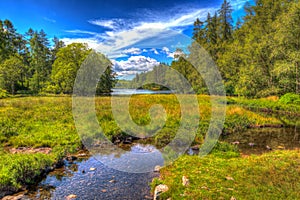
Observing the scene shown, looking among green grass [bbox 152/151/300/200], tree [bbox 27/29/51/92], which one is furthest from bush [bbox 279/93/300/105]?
tree [bbox 27/29/51/92]

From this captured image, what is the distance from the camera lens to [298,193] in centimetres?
636

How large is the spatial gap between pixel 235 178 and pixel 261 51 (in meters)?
39.0

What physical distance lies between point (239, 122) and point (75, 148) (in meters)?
14.9

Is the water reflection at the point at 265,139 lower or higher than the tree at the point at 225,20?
lower

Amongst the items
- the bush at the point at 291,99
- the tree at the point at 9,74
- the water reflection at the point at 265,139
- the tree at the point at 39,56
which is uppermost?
the tree at the point at 39,56

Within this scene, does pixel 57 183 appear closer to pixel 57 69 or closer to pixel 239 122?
pixel 239 122

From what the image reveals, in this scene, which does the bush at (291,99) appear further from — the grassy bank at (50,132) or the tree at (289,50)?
the grassy bank at (50,132)

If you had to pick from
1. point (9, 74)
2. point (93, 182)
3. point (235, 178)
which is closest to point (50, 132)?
point (93, 182)

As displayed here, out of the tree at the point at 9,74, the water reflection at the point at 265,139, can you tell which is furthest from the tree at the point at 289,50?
the tree at the point at 9,74

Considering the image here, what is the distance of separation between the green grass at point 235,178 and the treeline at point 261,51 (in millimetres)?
9295

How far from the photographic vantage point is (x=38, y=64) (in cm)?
6900

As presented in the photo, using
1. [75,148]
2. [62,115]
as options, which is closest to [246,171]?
[75,148]

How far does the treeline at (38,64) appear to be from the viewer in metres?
47.2

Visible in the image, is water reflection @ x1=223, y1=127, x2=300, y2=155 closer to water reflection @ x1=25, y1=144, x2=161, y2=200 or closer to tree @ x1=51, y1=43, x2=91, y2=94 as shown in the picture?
water reflection @ x1=25, y1=144, x2=161, y2=200
